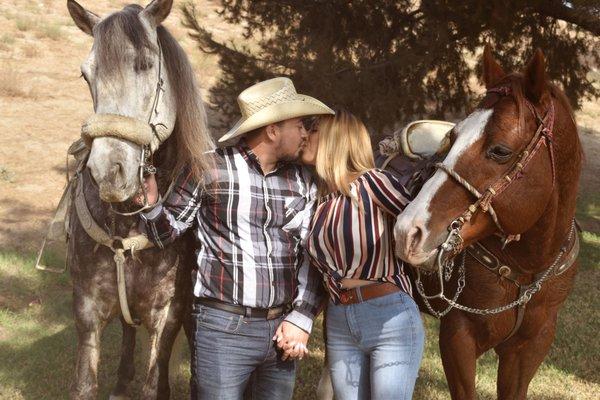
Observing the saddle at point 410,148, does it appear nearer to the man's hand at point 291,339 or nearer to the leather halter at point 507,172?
the leather halter at point 507,172

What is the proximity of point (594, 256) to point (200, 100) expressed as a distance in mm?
6842

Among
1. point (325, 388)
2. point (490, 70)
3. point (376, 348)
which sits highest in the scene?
point (490, 70)

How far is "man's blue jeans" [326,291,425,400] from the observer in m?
2.58

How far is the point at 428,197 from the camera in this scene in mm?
2438

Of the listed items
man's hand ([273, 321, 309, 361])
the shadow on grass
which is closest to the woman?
man's hand ([273, 321, 309, 361])

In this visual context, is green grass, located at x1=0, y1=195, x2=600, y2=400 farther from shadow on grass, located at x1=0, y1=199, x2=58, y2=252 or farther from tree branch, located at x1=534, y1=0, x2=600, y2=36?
tree branch, located at x1=534, y1=0, x2=600, y2=36

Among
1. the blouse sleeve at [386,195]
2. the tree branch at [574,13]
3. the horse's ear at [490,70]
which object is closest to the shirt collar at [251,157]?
the blouse sleeve at [386,195]

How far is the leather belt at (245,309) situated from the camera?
9.02ft

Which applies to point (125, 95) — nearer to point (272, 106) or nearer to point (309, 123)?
point (272, 106)

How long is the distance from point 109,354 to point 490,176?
3.94 m

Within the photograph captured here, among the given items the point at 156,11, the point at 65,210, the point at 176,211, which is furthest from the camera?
the point at 65,210

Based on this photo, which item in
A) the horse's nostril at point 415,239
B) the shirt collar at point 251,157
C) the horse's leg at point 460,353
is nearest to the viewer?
the horse's nostril at point 415,239

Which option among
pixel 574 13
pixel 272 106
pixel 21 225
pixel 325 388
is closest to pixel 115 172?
pixel 272 106

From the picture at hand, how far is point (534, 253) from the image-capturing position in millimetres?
2904
